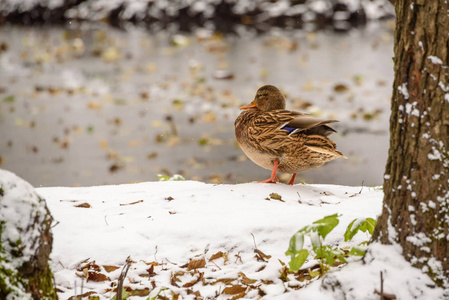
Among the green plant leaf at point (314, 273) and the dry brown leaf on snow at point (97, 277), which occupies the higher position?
the green plant leaf at point (314, 273)

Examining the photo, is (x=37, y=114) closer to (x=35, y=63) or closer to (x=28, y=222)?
(x=35, y=63)

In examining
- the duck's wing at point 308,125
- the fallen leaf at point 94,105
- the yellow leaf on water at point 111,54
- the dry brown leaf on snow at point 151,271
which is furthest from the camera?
the yellow leaf on water at point 111,54

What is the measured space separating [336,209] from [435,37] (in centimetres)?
164

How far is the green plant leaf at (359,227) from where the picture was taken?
2.75 meters

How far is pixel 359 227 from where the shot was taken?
110 inches

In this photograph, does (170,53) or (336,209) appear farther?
(170,53)

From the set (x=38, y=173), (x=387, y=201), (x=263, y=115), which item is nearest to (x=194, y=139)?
(x=38, y=173)

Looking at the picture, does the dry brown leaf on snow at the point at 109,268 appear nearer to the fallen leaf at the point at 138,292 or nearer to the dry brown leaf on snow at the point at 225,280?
the fallen leaf at the point at 138,292

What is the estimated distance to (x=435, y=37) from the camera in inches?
94.3

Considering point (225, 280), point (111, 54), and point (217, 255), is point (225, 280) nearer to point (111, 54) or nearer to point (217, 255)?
point (217, 255)

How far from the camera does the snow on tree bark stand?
93.4 inches

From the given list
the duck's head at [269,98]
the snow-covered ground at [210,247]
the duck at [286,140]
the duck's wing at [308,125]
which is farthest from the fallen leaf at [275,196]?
the duck's head at [269,98]

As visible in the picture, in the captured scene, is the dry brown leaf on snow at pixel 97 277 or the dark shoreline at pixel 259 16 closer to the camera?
the dry brown leaf on snow at pixel 97 277

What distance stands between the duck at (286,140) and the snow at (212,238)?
0.79 feet
